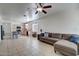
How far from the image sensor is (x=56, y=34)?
111 inches

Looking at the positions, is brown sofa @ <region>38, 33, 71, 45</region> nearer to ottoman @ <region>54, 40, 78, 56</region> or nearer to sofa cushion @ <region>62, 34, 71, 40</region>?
sofa cushion @ <region>62, 34, 71, 40</region>

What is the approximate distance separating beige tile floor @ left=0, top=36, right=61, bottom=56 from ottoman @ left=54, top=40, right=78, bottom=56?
134mm

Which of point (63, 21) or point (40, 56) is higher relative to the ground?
point (63, 21)

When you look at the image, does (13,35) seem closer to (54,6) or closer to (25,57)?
(25,57)

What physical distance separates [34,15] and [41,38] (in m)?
0.67

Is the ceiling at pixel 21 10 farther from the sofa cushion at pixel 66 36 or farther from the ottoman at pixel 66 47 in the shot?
the ottoman at pixel 66 47

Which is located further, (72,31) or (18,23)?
(18,23)

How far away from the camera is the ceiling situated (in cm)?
261

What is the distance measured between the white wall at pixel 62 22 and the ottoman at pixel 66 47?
0.97 feet

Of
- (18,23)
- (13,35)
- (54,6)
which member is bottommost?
(13,35)

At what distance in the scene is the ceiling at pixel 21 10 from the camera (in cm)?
261

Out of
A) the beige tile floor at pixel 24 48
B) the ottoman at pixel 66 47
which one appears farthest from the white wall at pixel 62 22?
the beige tile floor at pixel 24 48

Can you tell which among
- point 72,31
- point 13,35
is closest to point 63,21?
point 72,31

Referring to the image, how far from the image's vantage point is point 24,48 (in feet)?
8.84
